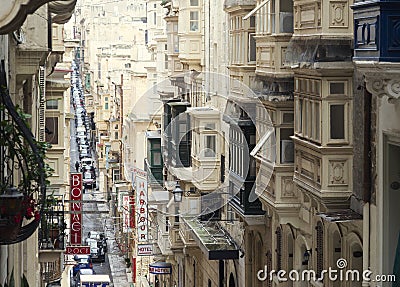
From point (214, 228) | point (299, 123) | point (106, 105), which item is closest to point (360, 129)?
point (299, 123)

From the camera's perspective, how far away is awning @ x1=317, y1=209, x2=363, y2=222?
668 inches

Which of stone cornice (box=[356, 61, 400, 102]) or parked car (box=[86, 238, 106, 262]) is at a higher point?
stone cornice (box=[356, 61, 400, 102])

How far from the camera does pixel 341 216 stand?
677 inches

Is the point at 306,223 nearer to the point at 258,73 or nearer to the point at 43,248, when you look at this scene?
the point at 258,73

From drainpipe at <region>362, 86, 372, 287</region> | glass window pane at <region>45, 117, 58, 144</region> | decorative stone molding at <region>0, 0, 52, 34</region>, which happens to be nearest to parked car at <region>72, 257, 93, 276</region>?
glass window pane at <region>45, 117, 58, 144</region>

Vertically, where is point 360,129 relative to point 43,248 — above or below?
above

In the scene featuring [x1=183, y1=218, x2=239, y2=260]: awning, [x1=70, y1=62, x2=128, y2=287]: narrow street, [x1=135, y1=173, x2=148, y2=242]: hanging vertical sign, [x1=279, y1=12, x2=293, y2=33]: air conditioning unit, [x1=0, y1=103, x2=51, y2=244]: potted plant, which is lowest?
[x1=70, y1=62, x2=128, y2=287]: narrow street

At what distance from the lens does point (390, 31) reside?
11.5 m

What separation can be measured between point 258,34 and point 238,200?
4.62 metres

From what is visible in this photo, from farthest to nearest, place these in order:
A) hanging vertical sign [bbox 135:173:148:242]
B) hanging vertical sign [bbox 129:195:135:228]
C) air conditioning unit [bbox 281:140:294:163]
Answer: hanging vertical sign [bbox 129:195:135:228]
hanging vertical sign [bbox 135:173:148:242]
air conditioning unit [bbox 281:140:294:163]

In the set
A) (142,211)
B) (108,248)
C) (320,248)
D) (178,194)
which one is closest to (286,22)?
(320,248)

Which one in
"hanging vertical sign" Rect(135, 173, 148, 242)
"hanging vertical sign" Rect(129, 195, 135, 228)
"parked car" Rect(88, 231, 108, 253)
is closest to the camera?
"hanging vertical sign" Rect(135, 173, 148, 242)

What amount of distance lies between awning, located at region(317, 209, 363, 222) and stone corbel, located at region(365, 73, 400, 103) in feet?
15.9

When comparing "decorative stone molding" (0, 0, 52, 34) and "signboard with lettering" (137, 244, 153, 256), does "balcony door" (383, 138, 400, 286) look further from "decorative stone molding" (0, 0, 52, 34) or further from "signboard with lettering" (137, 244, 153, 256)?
"signboard with lettering" (137, 244, 153, 256)
